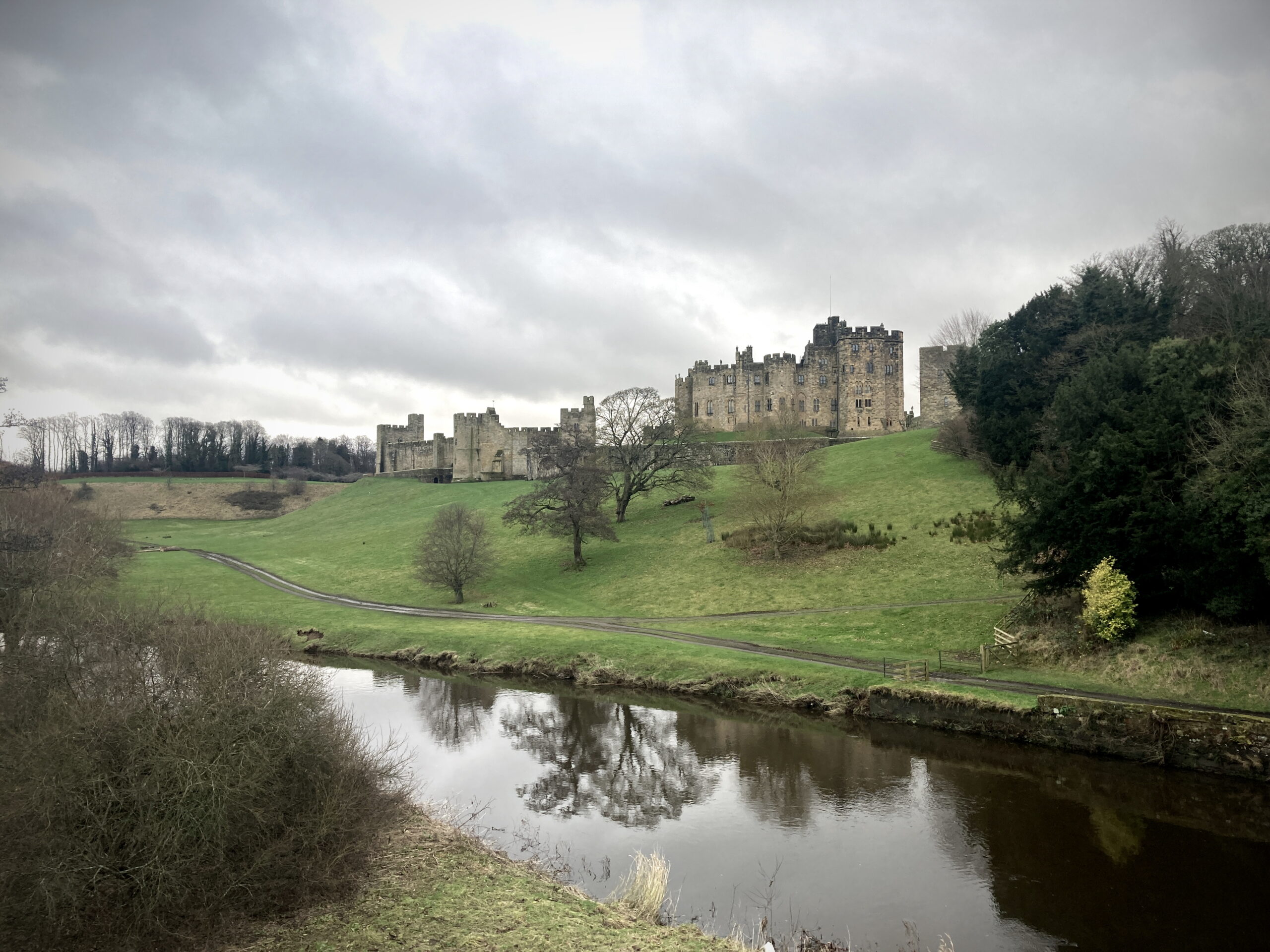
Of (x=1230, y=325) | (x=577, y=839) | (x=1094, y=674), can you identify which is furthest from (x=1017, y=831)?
(x=1230, y=325)

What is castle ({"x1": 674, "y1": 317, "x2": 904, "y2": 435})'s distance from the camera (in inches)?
2968

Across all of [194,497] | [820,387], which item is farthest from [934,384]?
[194,497]

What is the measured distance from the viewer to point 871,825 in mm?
14023

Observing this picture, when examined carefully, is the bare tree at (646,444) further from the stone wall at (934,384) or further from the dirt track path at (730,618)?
the stone wall at (934,384)

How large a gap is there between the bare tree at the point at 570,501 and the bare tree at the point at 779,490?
7.70m

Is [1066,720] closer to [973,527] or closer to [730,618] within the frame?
[730,618]

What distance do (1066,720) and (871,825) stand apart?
6697mm

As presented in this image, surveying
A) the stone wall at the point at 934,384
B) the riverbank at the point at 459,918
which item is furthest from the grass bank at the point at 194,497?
the riverbank at the point at 459,918

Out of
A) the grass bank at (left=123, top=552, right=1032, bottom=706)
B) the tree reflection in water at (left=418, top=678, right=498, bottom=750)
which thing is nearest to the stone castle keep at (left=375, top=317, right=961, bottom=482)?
the grass bank at (left=123, top=552, right=1032, bottom=706)

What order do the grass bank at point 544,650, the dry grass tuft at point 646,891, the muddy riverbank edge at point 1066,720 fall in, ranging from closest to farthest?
1. the dry grass tuft at point 646,891
2. the muddy riverbank edge at point 1066,720
3. the grass bank at point 544,650

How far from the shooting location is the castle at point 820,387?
247 feet

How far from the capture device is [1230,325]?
31.2m

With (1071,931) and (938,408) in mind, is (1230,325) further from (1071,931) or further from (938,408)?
(938,408)

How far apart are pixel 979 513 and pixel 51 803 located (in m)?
36.1
